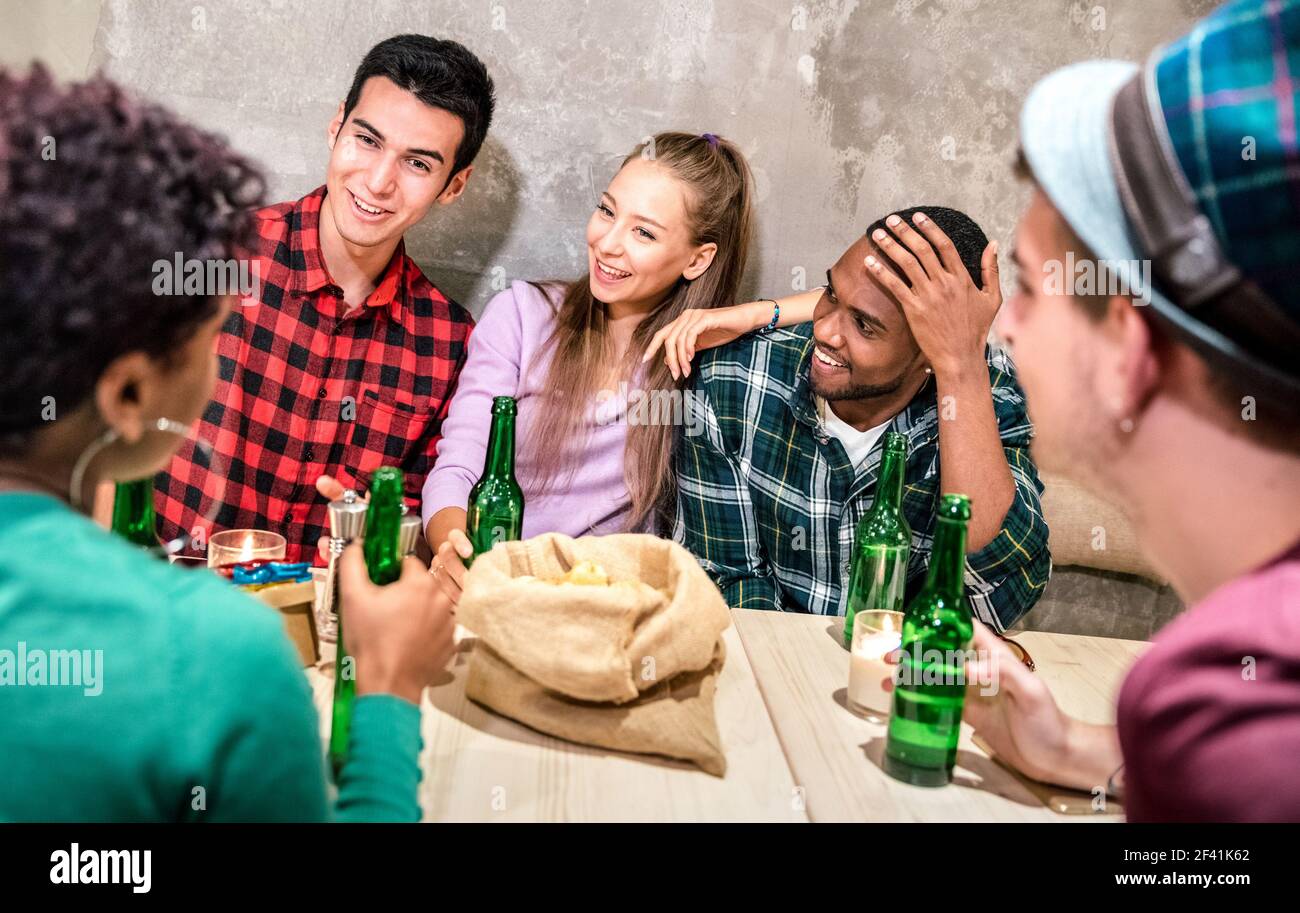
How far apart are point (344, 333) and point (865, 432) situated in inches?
45.2

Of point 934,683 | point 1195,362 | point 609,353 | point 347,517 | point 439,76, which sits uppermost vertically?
point 439,76

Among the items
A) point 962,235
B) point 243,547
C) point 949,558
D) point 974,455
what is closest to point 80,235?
point 243,547

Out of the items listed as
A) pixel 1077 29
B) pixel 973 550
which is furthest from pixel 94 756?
pixel 1077 29

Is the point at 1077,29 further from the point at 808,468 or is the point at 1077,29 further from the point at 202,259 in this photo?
the point at 202,259

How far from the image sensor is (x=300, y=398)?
7.54ft

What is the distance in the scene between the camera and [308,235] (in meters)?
2.31

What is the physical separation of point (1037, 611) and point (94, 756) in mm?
2624

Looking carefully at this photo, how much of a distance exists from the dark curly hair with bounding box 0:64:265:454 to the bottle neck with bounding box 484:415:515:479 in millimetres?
726

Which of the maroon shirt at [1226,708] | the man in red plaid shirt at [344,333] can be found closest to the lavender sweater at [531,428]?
the man in red plaid shirt at [344,333]

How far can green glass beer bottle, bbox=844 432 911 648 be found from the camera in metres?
1.54

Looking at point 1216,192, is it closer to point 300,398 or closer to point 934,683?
point 934,683

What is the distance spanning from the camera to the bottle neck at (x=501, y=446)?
149 centimetres

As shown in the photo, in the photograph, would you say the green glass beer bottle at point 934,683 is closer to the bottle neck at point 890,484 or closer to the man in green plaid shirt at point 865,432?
the bottle neck at point 890,484

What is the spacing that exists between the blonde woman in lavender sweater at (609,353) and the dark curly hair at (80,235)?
1463 millimetres
